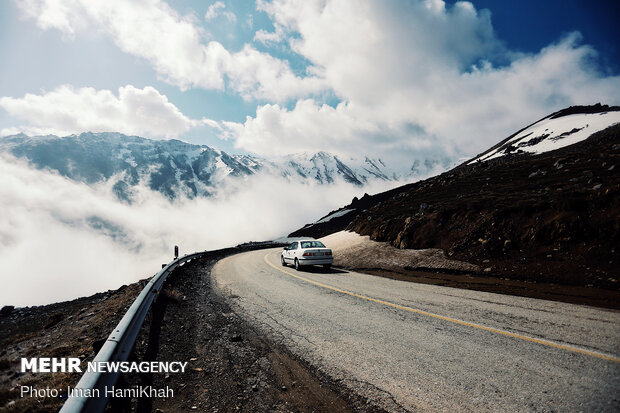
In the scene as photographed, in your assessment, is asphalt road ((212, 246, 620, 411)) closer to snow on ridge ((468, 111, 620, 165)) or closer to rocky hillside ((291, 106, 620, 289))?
rocky hillside ((291, 106, 620, 289))

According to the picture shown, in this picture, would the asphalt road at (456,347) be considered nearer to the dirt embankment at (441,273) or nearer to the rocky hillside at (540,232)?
the dirt embankment at (441,273)

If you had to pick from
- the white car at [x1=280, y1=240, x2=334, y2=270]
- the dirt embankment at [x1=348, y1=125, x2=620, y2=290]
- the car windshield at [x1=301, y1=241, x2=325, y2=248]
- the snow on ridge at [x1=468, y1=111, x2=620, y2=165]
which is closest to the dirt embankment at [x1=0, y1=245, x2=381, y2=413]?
the white car at [x1=280, y1=240, x2=334, y2=270]

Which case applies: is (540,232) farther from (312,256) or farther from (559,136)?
(559,136)

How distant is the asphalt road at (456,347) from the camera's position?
3195 mm

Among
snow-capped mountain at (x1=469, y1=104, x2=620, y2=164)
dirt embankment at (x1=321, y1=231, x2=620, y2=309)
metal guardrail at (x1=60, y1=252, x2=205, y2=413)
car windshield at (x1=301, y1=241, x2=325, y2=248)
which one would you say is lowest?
dirt embankment at (x1=321, y1=231, x2=620, y2=309)

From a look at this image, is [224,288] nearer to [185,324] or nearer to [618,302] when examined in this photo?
[185,324]

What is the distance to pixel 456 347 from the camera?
14.8 feet

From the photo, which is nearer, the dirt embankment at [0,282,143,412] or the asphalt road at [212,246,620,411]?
the asphalt road at [212,246,620,411]

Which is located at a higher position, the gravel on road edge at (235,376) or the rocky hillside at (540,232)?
the rocky hillside at (540,232)

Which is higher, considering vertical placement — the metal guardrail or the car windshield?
the car windshield

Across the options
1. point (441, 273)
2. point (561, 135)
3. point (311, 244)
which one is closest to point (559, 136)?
point (561, 135)

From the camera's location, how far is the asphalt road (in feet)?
10.5

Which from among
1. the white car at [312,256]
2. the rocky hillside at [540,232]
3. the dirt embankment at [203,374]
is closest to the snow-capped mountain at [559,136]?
the rocky hillside at [540,232]

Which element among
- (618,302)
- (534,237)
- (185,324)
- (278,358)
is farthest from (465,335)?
(534,237)
